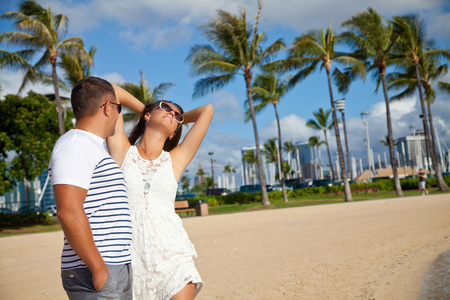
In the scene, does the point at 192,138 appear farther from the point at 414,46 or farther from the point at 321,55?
the point at 414,46

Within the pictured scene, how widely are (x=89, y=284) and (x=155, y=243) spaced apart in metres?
0.48

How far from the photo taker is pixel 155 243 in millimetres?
2117

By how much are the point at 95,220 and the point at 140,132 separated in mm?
1032

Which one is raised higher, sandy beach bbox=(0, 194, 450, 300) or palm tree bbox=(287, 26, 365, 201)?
palm tree bbox=(287, 26, 365, 201)

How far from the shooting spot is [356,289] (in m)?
5.31

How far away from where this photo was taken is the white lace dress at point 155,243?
2107 millimetres

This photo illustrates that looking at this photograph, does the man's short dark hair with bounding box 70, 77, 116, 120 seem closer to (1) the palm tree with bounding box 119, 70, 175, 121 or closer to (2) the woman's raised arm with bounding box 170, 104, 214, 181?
(2) the woman's raised arm with bounding box 170, 104, 214, 181

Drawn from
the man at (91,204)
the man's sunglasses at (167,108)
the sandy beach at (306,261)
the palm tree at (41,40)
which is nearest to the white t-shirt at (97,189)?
the man at (91,204)

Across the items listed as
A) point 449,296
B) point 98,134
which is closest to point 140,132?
point 98,134

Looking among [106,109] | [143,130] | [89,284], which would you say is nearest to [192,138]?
[143,130]

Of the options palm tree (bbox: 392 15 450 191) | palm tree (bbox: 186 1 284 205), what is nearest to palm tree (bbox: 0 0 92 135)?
palm tree (bbox: 186 1 284 205)

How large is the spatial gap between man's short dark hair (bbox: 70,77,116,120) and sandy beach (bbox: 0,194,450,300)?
4.13 meters

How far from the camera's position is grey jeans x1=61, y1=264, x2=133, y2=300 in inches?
66.2

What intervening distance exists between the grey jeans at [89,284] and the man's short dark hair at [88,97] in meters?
0.66
